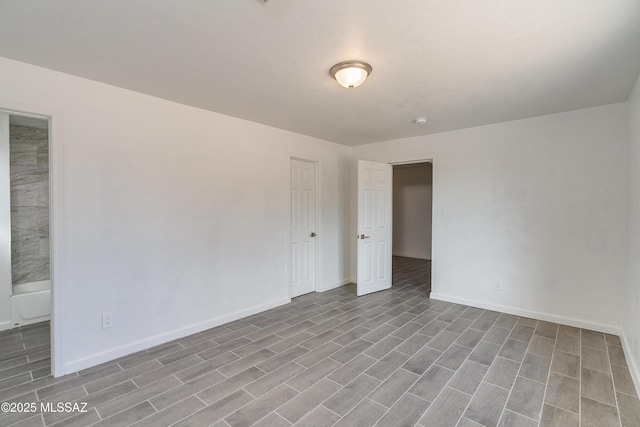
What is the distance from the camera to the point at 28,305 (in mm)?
3414

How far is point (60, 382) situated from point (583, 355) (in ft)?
14.6

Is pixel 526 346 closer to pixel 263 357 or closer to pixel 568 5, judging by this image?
pixel 263 357

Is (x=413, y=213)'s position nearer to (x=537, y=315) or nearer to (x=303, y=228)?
(x=303, y=228)

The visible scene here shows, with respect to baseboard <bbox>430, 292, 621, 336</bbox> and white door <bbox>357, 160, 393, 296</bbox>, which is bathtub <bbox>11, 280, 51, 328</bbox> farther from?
baseboard <bbox>430, 292, 621, 336</bbox>

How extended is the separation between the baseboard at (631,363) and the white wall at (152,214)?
136 inches

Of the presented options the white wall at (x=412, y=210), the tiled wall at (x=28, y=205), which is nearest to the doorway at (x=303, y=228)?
the tiled wall at (x=28, y=205)

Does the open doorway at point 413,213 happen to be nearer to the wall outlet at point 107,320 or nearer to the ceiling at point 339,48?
the ceiling at point 339,48

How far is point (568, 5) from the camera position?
1550mm

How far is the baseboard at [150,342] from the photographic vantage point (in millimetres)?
2455

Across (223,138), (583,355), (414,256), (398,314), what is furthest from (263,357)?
(414,256)

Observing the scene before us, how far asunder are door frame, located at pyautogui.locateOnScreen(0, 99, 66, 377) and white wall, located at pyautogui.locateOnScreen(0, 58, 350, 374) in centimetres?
1

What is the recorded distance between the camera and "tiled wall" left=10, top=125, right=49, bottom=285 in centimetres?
362

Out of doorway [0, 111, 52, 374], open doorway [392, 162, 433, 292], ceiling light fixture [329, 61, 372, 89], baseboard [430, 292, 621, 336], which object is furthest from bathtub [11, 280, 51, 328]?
open doorway [392, 162, 433, 292]

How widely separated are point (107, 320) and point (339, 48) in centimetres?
294
